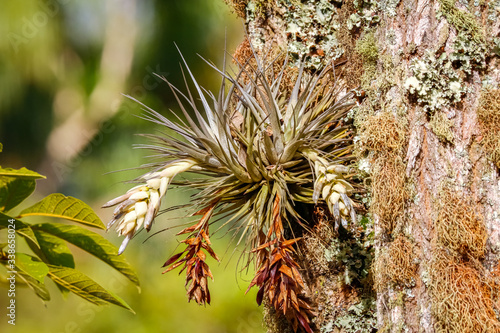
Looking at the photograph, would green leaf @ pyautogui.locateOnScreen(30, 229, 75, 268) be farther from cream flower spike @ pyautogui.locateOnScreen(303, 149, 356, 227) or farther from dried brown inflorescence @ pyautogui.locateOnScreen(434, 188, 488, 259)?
dried brown inflorescence @ pyautogui.locateOnScreen(434, 188, 488, 259)

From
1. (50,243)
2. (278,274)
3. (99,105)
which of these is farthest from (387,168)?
(99,105)

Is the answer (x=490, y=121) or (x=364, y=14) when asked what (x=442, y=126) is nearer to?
(x=490, y=121)

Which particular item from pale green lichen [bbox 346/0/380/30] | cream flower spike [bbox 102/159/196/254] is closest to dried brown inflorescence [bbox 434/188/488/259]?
pale green lichen [bbox 346/0/380/30]

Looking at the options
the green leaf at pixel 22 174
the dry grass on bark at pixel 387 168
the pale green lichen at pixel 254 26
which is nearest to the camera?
the green leaf at pixel 22 174

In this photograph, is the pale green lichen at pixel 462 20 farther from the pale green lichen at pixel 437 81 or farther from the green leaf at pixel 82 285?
the green leaf at pixel 82 285

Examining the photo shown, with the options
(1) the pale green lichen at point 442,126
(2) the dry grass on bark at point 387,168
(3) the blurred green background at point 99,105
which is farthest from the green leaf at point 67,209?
(3) the blurred green background at point 99,105

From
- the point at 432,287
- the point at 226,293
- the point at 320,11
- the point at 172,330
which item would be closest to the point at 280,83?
the point at 320,11
